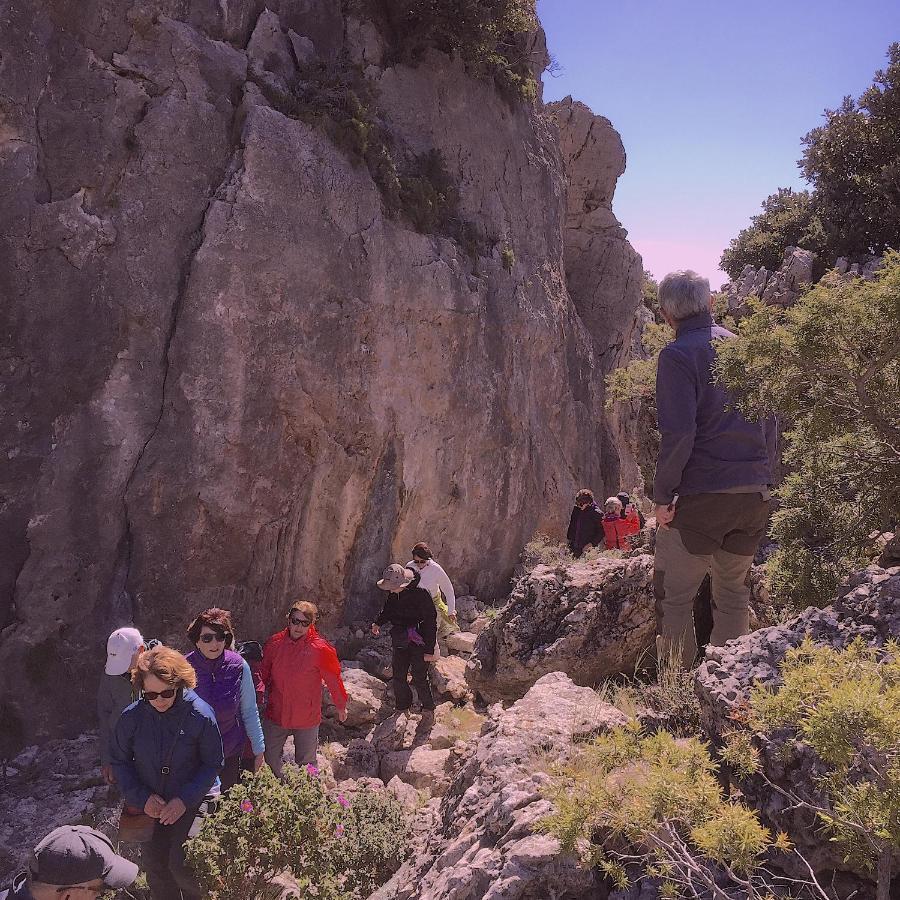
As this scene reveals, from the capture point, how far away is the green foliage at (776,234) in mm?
21453

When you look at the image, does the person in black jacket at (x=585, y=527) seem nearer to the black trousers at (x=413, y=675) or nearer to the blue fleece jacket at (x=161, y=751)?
A: the black trousers at (x=413, y=675)

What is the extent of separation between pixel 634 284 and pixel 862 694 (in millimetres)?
19901

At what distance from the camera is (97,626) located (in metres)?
8.52

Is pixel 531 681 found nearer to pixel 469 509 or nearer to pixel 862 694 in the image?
pixel 862 694

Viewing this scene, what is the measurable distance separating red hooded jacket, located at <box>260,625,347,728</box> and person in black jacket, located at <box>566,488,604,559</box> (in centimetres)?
544

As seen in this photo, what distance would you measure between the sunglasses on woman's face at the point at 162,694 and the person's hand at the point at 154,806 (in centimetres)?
52

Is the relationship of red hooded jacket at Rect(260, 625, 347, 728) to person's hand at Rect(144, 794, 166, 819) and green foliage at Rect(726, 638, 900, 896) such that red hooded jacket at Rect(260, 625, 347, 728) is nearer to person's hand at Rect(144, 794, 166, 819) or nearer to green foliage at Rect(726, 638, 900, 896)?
person's hand at Rect(144, 794, 166, 819)

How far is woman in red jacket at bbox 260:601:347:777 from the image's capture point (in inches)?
230

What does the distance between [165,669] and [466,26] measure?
1272 centimetres

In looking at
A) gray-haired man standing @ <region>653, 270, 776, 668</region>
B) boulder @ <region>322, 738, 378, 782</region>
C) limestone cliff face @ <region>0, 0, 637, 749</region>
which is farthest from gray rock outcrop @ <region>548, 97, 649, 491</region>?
gray-haired man standing @ <region>653, 270, 776, 668</region>

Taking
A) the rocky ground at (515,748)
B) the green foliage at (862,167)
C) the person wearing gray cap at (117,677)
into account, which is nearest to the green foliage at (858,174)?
the green foliage at (862,167)

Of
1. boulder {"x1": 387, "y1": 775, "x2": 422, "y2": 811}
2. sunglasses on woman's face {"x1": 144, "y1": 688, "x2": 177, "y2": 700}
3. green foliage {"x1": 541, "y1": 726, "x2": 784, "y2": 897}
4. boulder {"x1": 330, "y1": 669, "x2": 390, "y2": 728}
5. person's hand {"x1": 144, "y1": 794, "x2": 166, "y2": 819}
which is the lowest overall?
boulder {"x1": 387, "y1": 775, "x2": 422, "y2": 811}

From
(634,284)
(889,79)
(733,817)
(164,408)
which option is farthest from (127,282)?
(889,79)

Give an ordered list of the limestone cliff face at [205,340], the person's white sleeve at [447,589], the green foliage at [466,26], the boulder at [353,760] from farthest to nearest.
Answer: the green foliage at [466,26]
the limestone cliff face at [205,340]
the person's white sleeve at [447,589]
the boulder at [353,760]
